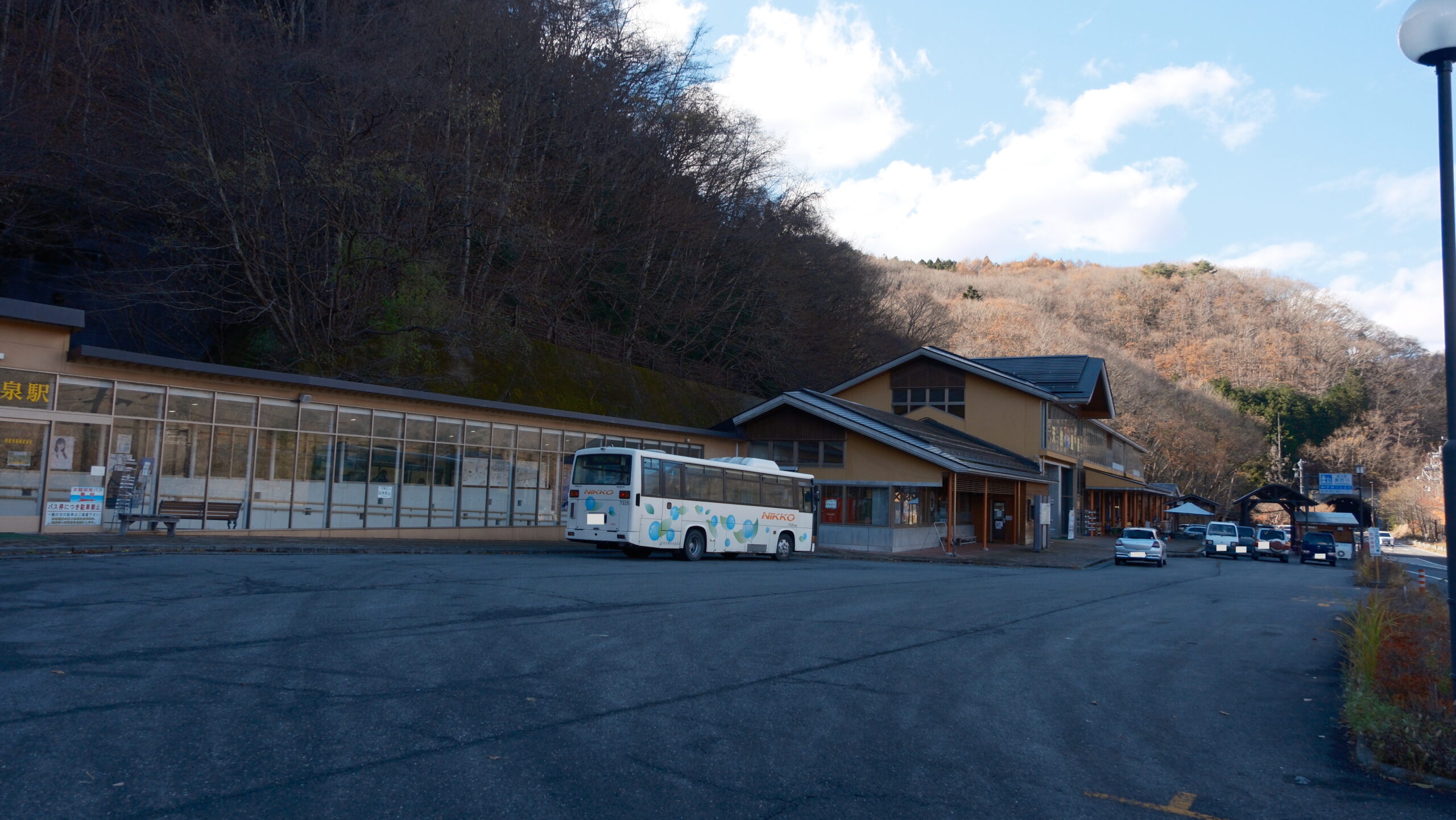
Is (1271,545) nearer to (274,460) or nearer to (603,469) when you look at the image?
(603,469)

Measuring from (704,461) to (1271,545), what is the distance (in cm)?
3338

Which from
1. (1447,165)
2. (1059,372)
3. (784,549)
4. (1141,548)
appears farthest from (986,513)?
(1447,165)

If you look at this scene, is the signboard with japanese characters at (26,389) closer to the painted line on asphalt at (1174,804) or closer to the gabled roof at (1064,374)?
the painted line on asphalt at (1174,804)

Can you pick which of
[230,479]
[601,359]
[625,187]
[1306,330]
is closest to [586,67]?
[625,187]

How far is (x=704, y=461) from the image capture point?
23.7m

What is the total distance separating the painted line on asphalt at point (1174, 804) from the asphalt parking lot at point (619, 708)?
0.02m

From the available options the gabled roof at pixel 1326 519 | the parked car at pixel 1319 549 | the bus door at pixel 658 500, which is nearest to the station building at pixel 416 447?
→ the bus door at pixel 658 500

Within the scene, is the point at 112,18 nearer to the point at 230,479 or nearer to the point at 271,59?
the point at 271,59

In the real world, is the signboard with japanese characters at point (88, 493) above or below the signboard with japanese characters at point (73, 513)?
above

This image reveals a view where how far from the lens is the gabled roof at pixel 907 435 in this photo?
1232 inches

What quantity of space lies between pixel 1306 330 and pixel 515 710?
9146 cm

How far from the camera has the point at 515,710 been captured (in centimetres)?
654

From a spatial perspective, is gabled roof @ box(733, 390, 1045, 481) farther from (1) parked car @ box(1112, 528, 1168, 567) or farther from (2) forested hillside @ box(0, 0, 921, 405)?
(2) forested hillside @ box(0, 0, 921, 405)

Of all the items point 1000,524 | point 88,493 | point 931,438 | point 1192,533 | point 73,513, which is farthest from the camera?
point 1192,533
